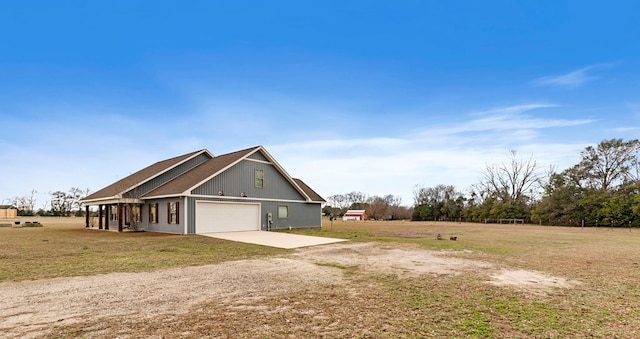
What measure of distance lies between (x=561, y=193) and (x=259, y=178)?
35.8 meters

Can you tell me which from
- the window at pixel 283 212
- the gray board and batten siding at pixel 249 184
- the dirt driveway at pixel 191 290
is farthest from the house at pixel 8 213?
the dirt driveway at pixel 191 290

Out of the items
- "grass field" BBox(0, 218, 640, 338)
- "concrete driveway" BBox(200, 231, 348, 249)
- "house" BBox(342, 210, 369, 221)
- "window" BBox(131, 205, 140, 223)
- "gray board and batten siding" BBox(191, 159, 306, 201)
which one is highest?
"gray board and batten siding" BBox(191, 159, 306, 201)

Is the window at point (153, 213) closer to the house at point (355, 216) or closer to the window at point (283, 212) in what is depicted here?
the window at point (283, 212)

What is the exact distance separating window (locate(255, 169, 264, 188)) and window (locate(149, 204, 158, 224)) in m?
6.11

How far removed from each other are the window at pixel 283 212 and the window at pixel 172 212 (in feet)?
22.8

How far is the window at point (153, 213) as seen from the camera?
20539mm

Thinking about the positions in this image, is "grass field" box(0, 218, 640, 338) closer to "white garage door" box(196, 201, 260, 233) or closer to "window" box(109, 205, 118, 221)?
"white garage door" box(196, 201, 260, 233)

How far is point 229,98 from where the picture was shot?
65.3ft

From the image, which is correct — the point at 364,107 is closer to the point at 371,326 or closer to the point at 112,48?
the point at 112,48

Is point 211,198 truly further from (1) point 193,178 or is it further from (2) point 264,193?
(2) point 264,193

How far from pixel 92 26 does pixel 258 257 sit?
1364cm

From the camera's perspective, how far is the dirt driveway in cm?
444

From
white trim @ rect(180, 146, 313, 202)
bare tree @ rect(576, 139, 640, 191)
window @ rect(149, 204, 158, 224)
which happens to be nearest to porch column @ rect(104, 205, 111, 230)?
window @ rect(149, 204, 158, 224)

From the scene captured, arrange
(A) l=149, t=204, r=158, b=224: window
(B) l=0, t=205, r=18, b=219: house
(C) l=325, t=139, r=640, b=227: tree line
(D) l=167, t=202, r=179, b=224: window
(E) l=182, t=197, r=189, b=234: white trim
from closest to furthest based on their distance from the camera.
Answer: (E) l=182, t=197, r=189, b=234: white trim, (D) l=167, t=202, r=179, b=224: window, (A) l=149, t=204, r=158, b=224: window, (C) l=325, t=139, r=640, b=227: tree line, (B) l=0, t=205, r=18, b=219: house
